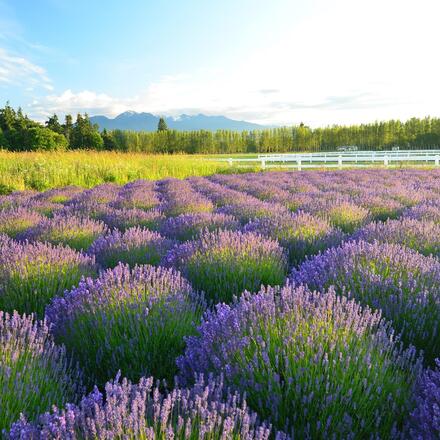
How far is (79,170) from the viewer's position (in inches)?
579

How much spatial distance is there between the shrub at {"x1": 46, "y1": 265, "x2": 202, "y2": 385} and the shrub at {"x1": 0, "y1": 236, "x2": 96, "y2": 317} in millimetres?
561

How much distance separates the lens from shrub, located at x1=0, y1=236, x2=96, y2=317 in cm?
316

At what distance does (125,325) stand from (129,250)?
6.09 feet

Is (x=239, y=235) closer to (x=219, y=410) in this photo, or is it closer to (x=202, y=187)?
(x=219, y=410)

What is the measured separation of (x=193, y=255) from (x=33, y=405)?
6.73 ft

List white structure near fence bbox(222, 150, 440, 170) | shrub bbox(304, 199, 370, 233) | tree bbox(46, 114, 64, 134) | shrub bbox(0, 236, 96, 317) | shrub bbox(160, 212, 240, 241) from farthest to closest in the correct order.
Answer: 1. tree bbox(46, 114, 64, 134)
2. white structure near fence bbox(222, 150, 440, 170)
3. shrub bbox(304, 199, 370, 233)
4. shrub bbox(160, 212, 240, 241)
5. shrub bbox(0, 236, 96, 317)

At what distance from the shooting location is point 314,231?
483 cm

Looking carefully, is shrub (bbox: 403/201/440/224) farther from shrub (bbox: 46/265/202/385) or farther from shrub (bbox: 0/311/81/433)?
shrub (bbox: 0/311/81/433)

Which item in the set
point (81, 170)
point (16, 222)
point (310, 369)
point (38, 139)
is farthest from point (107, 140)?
point (310, 369)

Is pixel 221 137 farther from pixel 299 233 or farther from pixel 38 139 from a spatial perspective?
pixel 299 233

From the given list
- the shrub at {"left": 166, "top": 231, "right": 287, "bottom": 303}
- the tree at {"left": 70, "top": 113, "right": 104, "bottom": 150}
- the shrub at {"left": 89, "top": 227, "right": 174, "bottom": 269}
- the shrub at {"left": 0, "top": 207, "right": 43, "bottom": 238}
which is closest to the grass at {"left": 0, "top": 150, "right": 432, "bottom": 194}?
the shrub at {"left": 0, "top": 207, "right": 43, "bottom": 238}

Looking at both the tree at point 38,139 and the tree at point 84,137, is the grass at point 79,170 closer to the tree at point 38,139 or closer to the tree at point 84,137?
the tree at point 38,139

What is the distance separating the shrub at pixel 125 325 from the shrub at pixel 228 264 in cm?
58

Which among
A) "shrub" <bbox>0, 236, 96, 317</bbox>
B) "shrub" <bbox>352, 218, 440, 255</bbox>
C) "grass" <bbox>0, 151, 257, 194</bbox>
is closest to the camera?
"shrub" <bbox>0, 236, 96, 317</bbox>
